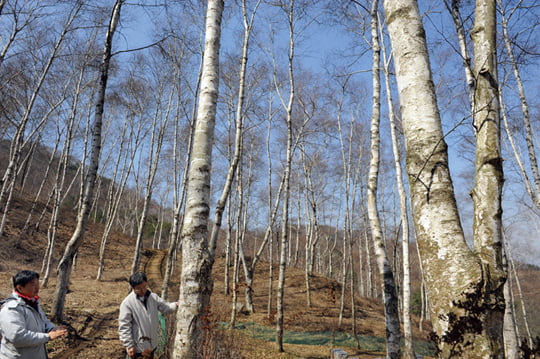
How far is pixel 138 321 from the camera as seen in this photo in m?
3.32

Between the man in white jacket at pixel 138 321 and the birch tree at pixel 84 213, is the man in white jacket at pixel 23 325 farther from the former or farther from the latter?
the birch tree at pixel 84 213

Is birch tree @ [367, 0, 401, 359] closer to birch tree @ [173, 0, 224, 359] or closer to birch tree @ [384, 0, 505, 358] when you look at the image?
birch tree @ [173, 0, 224, 359]

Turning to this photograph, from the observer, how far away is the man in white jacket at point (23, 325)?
256 centimetres

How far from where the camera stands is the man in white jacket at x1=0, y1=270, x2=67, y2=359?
2.56 m

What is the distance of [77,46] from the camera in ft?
37.9

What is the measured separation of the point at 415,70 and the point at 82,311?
9.18m

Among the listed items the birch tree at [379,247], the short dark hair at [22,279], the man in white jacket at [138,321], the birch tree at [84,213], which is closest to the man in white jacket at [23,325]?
the short dark hair at [22,279]

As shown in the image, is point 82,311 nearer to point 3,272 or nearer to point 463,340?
point 3,272

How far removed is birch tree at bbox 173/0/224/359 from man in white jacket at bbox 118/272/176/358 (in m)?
0.48

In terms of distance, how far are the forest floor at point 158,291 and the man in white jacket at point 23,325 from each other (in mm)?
1508

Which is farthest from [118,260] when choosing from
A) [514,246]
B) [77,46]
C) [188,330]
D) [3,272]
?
[514,246]

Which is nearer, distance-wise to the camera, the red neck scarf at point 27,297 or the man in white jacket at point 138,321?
the red neck scarf at point 27,297

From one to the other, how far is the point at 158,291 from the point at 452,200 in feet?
43.2

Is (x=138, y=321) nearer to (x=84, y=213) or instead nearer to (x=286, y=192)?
(x=84, y=213)
